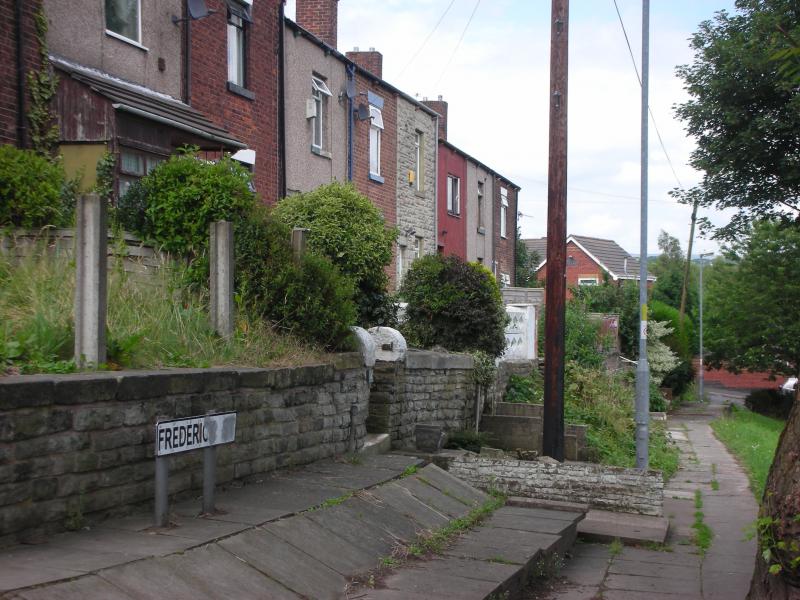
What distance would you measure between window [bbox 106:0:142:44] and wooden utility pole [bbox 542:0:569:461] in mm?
6461

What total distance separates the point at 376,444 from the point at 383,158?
13.5 metres

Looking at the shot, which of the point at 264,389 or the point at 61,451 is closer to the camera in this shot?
the point at 61,451

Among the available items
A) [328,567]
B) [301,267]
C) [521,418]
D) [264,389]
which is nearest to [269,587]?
[328,567]

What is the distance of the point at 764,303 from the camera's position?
38.3 m

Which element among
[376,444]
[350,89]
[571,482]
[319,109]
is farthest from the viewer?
[350,89]

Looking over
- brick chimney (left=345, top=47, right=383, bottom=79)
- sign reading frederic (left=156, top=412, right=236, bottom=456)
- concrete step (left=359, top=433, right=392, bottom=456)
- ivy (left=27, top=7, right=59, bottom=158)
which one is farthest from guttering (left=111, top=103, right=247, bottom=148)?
brick chimney (left=345, top=47, right=383, bottom=79)

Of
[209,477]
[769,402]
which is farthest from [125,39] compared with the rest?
[769,402]

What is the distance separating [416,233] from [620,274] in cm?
4022

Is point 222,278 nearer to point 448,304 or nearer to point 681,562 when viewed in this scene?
point 681,562

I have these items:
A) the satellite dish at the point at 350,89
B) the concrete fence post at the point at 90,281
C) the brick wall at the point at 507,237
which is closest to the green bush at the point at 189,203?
the concrete fence post at the point at 90,281

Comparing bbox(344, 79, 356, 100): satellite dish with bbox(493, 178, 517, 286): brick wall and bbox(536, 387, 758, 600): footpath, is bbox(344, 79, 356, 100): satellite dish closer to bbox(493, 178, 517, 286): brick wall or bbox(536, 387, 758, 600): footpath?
bbox(536, 387, 758, 600): footpath

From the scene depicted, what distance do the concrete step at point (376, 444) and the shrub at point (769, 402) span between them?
115ft

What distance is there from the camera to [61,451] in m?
5.46

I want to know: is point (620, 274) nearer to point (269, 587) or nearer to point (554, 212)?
point (554, 212)
